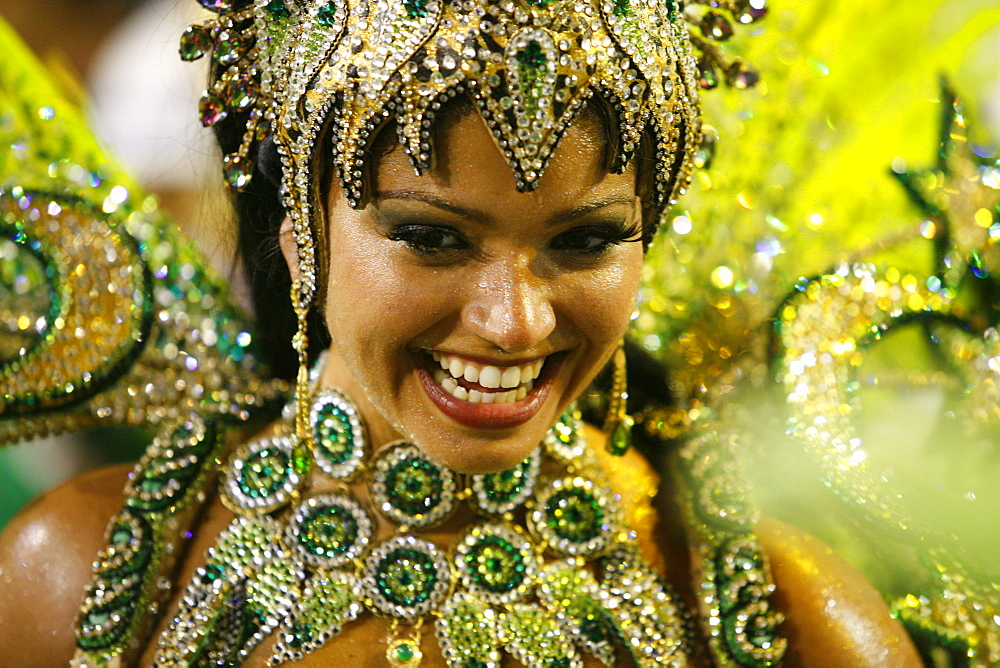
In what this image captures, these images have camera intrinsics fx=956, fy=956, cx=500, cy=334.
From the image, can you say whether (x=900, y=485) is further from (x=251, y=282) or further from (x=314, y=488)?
(x=251, y=282)

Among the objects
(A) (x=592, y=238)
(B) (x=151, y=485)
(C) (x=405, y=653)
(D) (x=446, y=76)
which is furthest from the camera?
(B) (x=151, y=485)

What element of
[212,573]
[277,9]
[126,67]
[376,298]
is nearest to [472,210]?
[376,298]

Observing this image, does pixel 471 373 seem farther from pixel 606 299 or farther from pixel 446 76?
pixel 446 76

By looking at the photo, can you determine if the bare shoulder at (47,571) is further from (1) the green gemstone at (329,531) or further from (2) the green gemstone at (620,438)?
(2) the green gemstone at (620,438)

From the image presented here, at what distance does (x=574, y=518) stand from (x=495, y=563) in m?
0.12

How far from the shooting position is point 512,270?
3.38ft

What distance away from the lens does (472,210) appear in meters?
1.01

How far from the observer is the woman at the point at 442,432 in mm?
1002

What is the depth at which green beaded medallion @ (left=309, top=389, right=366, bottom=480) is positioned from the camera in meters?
1.30

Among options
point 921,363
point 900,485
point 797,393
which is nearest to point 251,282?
point 797,393

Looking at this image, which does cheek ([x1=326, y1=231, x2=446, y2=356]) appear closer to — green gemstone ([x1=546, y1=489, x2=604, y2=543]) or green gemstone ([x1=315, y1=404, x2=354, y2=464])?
green gemstone ([x1=315, y1=404, x2=354, y2=464])

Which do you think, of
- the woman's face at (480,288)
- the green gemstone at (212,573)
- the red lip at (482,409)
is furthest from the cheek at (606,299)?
the green gemstone at (212,573)

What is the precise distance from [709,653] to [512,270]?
605 mm

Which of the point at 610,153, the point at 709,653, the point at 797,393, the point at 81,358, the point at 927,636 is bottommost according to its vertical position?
the point at 927,636
